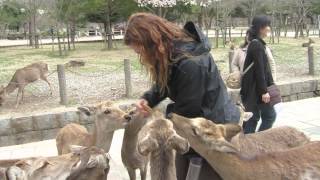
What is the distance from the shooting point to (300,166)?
10.8ft

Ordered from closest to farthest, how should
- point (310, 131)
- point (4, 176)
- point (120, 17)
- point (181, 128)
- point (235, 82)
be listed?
point (181, 128) < point (4, 176) < point (235, 82) < point (310, 131) < point (120, 17)

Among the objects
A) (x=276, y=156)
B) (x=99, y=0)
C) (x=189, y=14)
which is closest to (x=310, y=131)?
(x=276, y=156)

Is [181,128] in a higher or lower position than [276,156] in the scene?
higher

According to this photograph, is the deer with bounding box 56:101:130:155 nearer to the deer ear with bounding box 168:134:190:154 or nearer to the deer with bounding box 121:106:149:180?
the deer with bounding box 121:106:149:180

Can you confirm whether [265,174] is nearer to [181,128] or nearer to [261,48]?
[181,128]

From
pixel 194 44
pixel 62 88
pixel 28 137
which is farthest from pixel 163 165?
pixel 62 88

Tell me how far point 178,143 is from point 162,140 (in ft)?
0.37

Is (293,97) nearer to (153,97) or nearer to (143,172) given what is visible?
(143,172)

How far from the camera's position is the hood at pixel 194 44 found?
317cm

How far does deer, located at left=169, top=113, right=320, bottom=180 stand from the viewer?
10.5 feet

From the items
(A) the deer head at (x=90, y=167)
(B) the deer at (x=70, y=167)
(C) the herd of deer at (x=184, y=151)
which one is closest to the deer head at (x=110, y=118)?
(C) the herd of deer at (x=184, y=151)

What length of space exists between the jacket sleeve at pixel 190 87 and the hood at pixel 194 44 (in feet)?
0.32

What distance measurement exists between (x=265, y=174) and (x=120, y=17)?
26538 mm

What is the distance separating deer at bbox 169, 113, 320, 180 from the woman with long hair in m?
0.11
